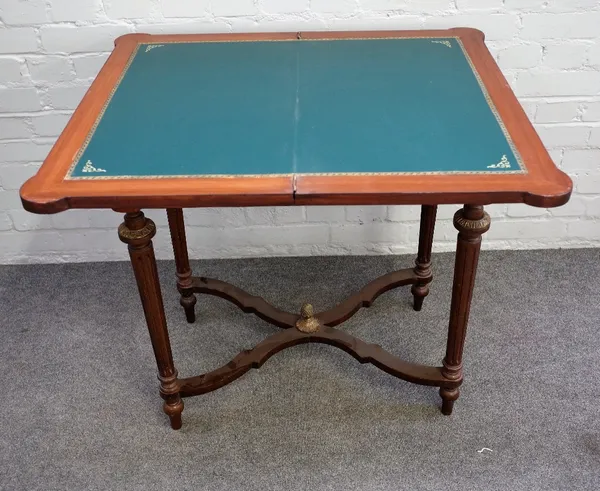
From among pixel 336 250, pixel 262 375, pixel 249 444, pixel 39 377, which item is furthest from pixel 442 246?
pixel 39 377

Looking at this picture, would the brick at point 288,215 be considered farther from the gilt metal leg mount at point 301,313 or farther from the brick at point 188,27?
the brick at point 188,27

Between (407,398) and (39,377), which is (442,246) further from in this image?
(39,377)

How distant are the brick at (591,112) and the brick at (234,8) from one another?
1030 mm

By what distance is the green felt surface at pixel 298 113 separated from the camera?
131cm

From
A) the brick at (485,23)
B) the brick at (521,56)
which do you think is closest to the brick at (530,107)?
the brick at (521,56)

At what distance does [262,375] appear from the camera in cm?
195

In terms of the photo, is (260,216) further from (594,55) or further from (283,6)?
(594,55)

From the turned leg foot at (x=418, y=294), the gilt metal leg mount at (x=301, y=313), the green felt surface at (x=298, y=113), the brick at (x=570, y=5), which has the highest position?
the brick at (x=570, y=5)

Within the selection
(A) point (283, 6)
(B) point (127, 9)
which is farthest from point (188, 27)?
(A) point (283, 6)

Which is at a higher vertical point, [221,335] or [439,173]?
[439,173]

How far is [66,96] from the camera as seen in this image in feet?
6.61

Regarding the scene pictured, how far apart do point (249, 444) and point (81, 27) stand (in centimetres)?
123

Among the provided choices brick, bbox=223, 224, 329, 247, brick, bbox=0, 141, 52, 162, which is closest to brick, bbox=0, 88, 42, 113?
brick, bbox=0, 141, 52, 162

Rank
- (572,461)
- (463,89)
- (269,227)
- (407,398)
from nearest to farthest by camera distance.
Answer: (463,89) < (572,461) < (407,398) < (269,227)
